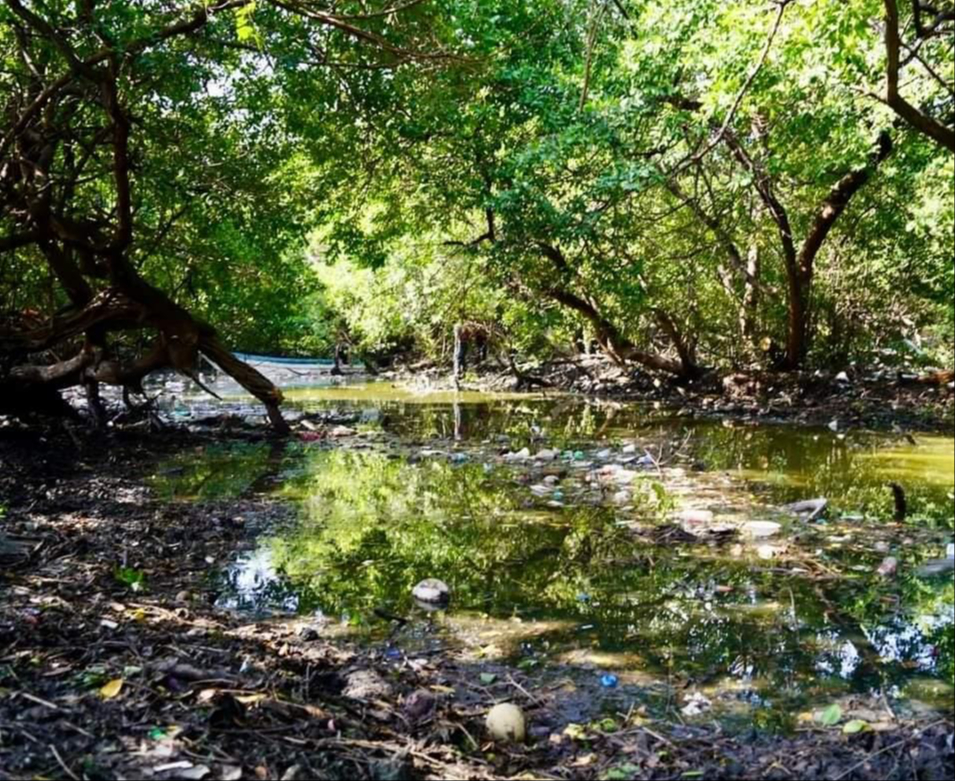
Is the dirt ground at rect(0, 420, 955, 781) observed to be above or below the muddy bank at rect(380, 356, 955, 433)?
below

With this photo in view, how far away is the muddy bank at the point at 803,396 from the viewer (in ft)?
30.4

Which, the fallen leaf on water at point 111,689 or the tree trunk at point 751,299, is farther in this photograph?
the tree trunk at point 751,299

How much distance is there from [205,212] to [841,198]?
7.90 metres

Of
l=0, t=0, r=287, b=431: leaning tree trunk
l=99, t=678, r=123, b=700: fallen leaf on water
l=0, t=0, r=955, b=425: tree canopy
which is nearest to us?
l=99, t=678, r=123, b=700: fallen leaf on water

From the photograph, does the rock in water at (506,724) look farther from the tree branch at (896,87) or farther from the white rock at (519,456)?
the white rock at (519,456)

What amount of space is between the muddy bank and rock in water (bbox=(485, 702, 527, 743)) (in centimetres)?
652

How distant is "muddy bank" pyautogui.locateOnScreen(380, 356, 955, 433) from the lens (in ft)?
30.4

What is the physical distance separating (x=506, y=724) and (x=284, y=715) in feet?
2.21

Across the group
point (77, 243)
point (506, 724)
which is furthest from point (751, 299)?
point (506, 724)

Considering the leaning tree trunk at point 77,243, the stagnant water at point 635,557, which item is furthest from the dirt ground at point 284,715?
the leaning tree trunk at point 77,243

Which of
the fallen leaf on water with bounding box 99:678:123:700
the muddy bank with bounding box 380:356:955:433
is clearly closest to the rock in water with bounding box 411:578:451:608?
the fallen leaf on water with bounding box 99:678:123:700

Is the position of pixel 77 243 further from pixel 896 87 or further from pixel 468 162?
pixel 896 87

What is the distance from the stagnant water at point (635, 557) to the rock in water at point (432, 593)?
0.18ft

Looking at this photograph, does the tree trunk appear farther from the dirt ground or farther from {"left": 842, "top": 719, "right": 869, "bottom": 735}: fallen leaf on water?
the dirt ground
